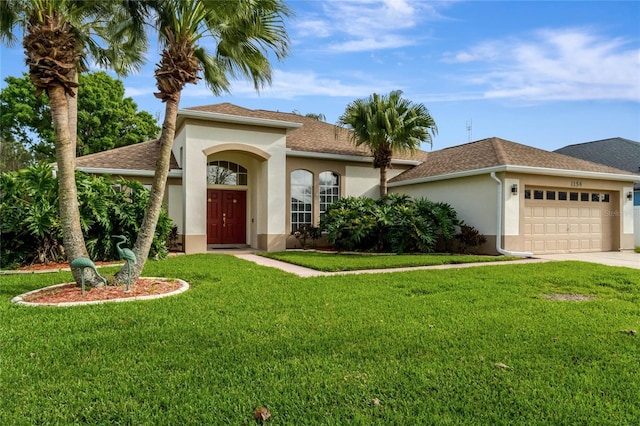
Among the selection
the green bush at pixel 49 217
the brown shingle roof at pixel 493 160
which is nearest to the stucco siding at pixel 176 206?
the green bush at pixel 49 217

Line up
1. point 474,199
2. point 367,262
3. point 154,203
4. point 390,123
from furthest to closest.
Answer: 1. point 390,123
2. point 474,199
3. point 367,262
4. point 154,203

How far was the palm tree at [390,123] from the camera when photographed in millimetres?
15305

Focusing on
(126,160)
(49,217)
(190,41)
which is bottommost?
(49,217)

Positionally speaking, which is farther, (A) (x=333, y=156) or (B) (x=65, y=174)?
(A) (x=333, y=156)

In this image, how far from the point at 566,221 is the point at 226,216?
1356cm

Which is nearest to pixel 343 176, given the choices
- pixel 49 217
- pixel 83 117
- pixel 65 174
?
pixel 49 217

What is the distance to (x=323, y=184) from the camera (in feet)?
55.6

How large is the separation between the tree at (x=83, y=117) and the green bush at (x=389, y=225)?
73.0 ft

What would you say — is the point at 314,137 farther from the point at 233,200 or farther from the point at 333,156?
the point at 233,200

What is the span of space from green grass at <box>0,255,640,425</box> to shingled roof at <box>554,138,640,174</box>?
22.2 m

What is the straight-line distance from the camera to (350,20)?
411 inches

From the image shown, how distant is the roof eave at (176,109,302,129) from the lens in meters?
13.6

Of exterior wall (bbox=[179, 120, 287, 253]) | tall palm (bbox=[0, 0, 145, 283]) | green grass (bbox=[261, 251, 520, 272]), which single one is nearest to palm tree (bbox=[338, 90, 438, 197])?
exterior wall (bbox=[179, 120, 287, 253])

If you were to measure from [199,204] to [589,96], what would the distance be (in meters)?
16.2
